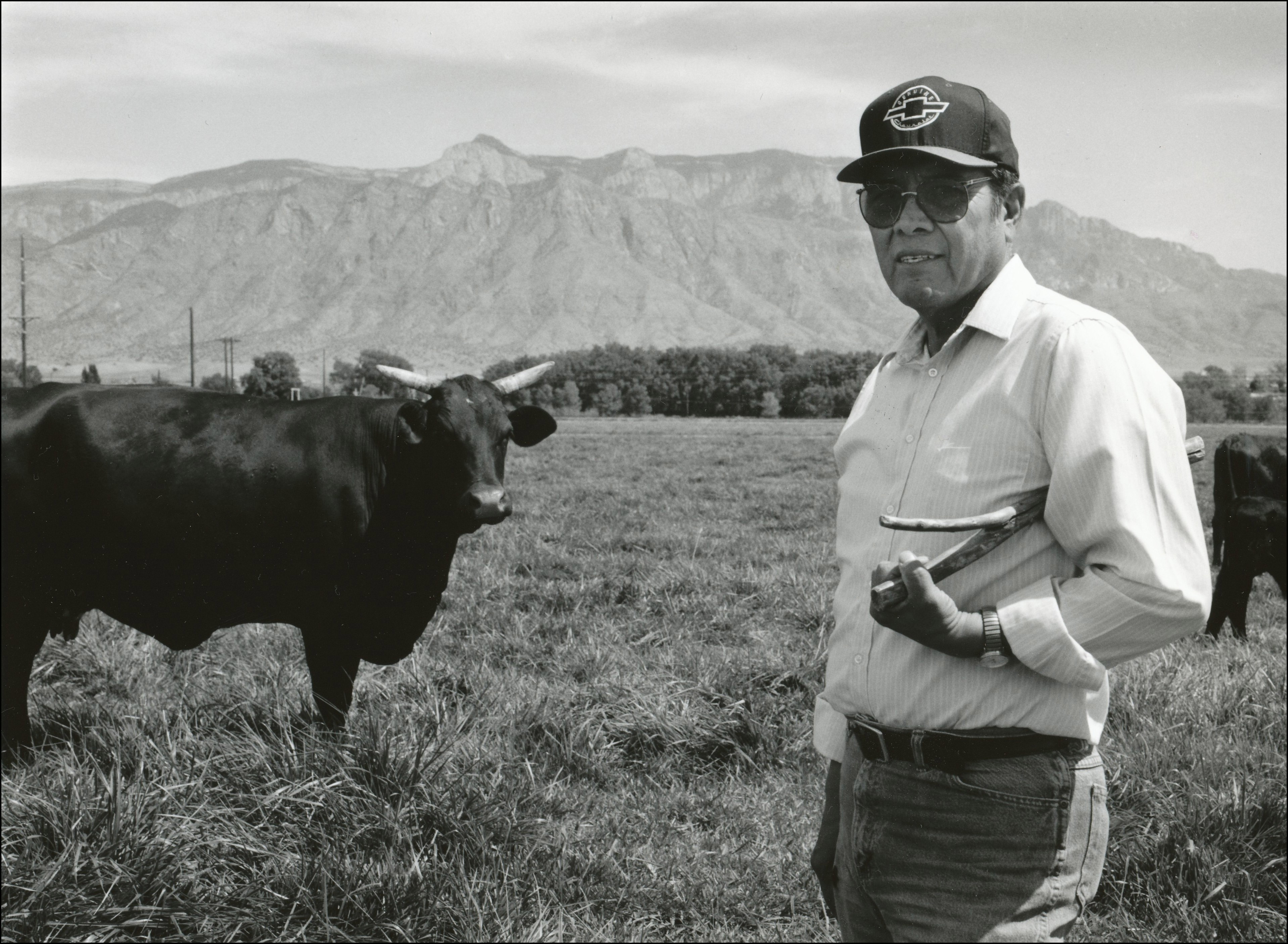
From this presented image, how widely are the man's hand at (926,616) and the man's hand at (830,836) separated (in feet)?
2.20

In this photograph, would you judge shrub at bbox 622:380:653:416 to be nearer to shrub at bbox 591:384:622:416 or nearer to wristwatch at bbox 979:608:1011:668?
shrub at bbox 591:384:622:416

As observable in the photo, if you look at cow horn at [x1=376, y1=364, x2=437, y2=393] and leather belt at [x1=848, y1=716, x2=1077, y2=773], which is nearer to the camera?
leather belt at [x1=848, y1=716, x2=1077, y2=773]

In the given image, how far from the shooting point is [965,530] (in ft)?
7.39

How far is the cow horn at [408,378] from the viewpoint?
5.40 m

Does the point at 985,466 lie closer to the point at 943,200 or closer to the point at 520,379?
the point at 943,200

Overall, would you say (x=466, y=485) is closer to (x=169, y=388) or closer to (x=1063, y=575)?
(x=169, y=388)

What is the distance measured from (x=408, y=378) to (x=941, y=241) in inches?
139

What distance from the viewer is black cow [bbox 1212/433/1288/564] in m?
10.1

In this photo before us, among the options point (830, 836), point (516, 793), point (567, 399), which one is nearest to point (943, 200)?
point (830, 836)

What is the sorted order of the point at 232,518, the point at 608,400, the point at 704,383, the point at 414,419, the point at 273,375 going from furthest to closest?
1. the point at 704,383
2. the point at 608,400
3. the point at 273,375
4. the point at 414,419
5. the point at 232,518

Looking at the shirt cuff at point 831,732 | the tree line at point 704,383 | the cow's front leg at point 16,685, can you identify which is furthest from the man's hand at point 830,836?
the tree line at point 704,383

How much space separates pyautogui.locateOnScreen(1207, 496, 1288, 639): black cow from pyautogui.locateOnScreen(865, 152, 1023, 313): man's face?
724 cm

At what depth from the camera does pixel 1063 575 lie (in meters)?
2.33

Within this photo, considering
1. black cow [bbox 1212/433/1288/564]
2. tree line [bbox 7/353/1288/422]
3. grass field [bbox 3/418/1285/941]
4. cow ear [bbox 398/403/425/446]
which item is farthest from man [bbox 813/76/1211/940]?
tree line [bbox 7/353/1288/422]
